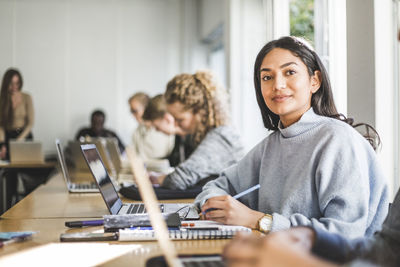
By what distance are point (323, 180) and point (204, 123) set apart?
→ 1.32m

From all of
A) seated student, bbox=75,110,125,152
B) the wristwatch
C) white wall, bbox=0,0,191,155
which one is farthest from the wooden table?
white wall, bbox=0,0,191,155

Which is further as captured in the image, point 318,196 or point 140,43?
point 140,43

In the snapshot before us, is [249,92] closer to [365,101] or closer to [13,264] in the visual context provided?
[365,101]

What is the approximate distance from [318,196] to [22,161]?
3.58 metres

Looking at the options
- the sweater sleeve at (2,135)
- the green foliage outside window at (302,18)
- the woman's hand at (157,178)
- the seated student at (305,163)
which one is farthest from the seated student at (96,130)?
the seated student at (305,163)

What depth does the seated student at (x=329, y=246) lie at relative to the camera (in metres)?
0.64

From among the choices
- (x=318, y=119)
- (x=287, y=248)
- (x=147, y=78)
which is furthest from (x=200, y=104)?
(x=147, y=78)

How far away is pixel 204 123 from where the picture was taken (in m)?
2.54

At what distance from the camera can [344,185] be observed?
123 centimetres

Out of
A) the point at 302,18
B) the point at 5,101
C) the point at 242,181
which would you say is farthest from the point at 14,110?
the point at 242,181

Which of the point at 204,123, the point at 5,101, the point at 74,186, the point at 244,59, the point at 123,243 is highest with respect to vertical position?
the point at 244,59

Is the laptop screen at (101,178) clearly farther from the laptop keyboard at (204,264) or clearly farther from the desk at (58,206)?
the laptop keyboard at (204,264)

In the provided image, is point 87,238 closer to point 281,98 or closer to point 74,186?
point 281,98

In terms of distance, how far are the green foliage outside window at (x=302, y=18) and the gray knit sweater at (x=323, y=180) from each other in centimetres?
134
